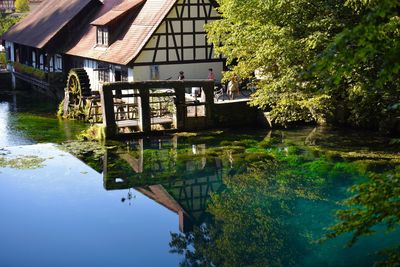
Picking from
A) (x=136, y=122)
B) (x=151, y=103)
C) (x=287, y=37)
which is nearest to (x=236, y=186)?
(x=287, y=37)

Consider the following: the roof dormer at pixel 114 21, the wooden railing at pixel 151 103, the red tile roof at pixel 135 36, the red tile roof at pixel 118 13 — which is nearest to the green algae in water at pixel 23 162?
the wooden railing at pixel 151 103

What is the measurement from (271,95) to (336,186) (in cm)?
492

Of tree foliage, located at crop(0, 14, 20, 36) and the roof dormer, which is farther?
tree foliage, located at crop(0, 14, 20, 36)

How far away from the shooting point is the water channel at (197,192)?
38.3 feet

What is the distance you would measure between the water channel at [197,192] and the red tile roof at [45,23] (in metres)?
10.8

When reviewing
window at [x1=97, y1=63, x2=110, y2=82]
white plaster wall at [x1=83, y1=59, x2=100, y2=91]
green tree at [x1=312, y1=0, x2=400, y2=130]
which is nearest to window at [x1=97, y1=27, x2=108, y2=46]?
window at [x1=97, y1=63, x2=110, y2=82]

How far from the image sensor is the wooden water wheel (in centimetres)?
2622

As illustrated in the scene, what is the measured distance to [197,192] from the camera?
16.2 metres

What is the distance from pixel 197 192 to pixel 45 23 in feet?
80.9

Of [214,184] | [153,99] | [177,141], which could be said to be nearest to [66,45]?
[153,99]

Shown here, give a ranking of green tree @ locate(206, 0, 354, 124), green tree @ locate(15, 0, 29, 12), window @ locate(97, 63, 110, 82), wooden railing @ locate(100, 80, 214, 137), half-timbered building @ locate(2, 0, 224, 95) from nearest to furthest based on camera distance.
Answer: green tree @ locate(206, 0, 354, 124) < wooden railing @ locate(100, 80, 214, 137) < half-timbered building @ locate(2, 0, 224, 95) < window @ locate(97, 63, 110, 82) < green tree @ locate(15, 0, 29, 12)

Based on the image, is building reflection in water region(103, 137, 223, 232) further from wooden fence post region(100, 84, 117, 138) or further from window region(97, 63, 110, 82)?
window region(97, 63, 110, 82)

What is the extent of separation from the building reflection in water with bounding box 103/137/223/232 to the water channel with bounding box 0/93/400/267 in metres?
0.03

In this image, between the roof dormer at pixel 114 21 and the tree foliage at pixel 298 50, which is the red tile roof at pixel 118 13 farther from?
the tree foliage at pixel 298 50
